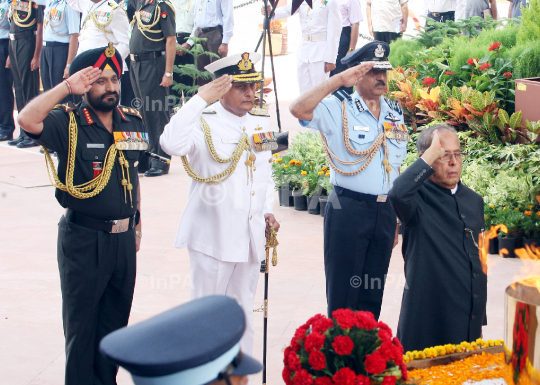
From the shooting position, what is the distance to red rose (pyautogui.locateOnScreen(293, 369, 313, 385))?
217 centimetres

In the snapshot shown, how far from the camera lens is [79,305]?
3.54 meters

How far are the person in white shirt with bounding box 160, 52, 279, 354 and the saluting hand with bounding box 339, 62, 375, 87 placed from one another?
1.83 ft

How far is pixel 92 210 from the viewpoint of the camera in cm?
356

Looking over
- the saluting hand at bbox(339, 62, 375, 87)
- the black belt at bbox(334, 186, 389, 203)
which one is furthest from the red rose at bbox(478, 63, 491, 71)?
the black belt at bbox(334, 186, 389, 203)

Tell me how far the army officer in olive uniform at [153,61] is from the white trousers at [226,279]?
522 cm

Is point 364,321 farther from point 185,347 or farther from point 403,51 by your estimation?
point 403,51

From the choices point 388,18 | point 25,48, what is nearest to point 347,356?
point 25,48

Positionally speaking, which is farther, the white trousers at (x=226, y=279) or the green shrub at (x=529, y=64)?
the green shrub at (x=529, y=64)

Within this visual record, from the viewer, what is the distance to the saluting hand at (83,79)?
3.45m

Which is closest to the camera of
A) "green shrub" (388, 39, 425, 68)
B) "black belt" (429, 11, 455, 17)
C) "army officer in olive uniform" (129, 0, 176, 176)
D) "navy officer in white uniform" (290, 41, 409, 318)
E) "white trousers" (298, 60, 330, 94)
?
"navy officer in white uniform" (290, 41, 409, 318)

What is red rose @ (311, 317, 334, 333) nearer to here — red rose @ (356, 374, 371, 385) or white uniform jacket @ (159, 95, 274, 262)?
red rose @ (356, 374, 371, 385)

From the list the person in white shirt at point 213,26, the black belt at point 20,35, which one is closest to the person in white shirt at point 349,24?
the person in white shirt at point 213,26

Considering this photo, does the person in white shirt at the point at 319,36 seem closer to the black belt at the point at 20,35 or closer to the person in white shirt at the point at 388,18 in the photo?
the person in white shirt at the point at 388,18

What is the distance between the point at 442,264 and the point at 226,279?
1259 mm
